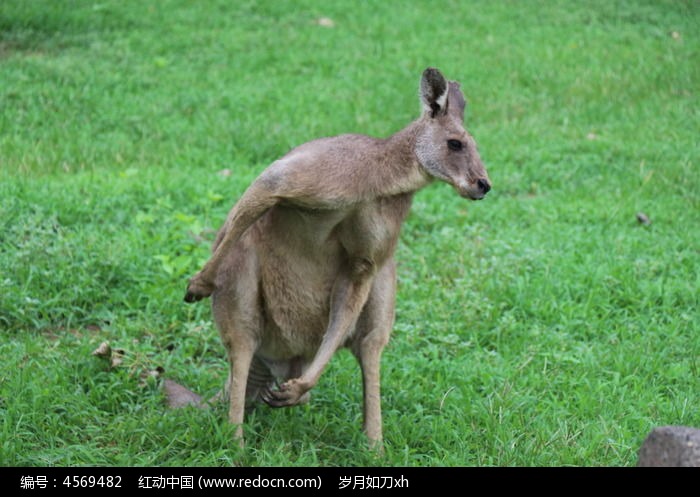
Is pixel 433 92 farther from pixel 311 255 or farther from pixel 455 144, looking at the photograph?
pixel 311 255

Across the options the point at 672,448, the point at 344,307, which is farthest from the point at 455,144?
the point at 672,448

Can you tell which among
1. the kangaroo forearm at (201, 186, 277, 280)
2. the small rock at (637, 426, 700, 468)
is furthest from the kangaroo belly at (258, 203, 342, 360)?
the small rock at (637, 426, 700, 468)

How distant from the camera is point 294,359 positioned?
15.1 ft

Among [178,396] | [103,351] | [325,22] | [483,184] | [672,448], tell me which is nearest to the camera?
[672,448]

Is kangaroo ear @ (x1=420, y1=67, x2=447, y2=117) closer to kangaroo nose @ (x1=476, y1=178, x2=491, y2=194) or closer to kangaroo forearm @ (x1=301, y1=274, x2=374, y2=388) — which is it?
kangaroo nose @ (x1=476, y1=178, x2=491, y2=194)

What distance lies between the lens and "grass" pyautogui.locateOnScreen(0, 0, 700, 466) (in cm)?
457

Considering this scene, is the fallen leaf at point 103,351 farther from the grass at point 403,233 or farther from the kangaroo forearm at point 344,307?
the kangaroo forearm at point 344,307

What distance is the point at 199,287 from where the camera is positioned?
4.29 meters

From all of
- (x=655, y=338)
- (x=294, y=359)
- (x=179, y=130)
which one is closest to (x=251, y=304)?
(x=294, y=359)

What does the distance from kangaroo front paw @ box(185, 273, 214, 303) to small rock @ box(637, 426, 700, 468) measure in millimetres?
1942

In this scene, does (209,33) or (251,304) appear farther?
(209,33)

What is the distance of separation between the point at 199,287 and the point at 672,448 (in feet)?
6.85
